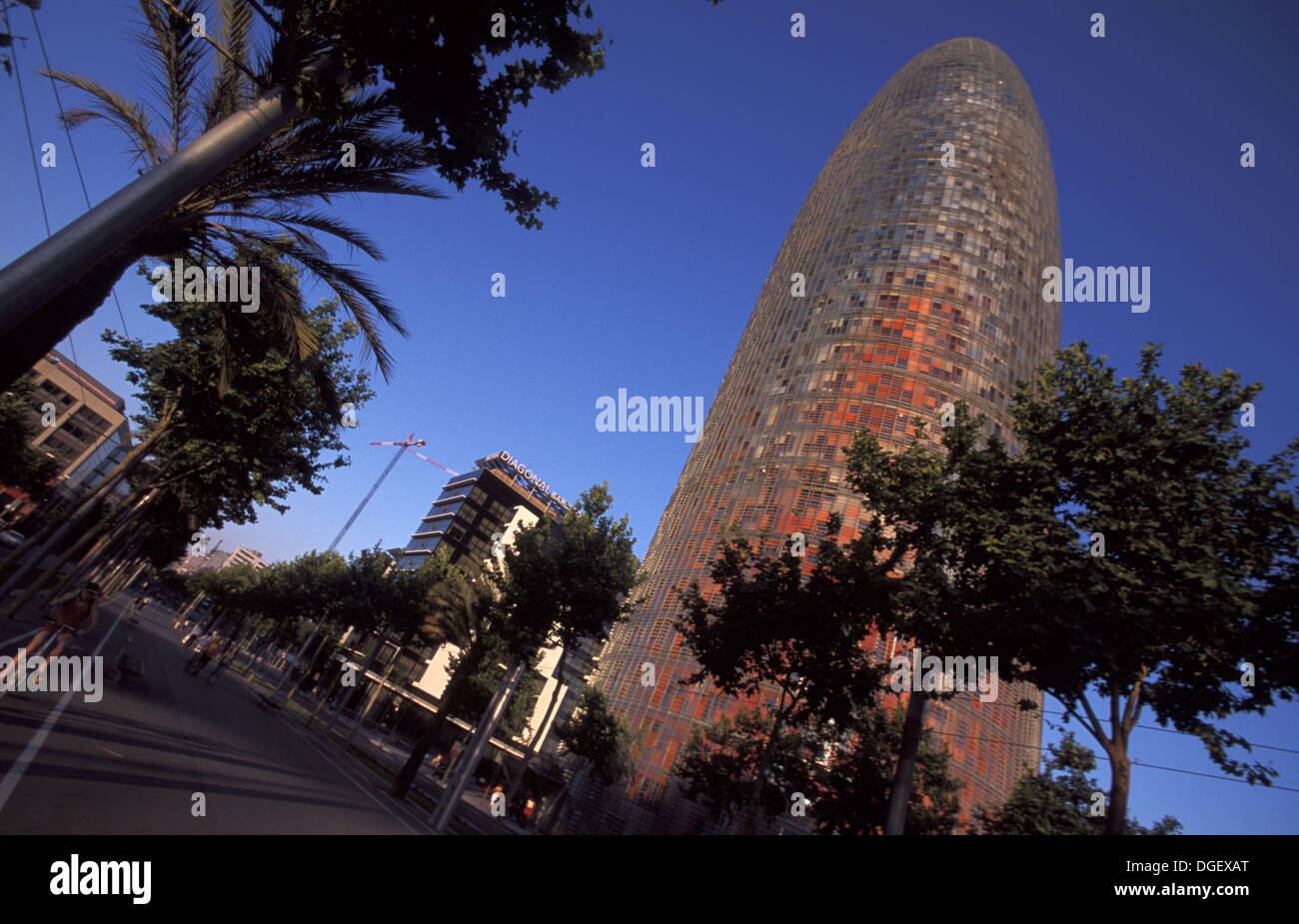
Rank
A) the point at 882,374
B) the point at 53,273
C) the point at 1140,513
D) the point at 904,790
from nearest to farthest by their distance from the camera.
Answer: the point at 53,273 → the point at 1140,513 → the point at 904,790 → the point at 882,374

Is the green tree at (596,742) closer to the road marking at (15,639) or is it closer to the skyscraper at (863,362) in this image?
the skyscraper at (863,362)

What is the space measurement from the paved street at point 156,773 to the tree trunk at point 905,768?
11.3 meters

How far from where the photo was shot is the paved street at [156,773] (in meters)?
6.55

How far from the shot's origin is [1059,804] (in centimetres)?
2214

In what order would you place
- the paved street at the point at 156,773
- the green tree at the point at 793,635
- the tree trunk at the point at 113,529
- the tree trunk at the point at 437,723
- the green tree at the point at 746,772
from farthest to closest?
the green tree at the point at 746,772 < the tree trunk at the point at 113,529 < the tree trunk at the point at 437,723 < the green tree at the point at 793,635 < the paved street at the point at 156,773

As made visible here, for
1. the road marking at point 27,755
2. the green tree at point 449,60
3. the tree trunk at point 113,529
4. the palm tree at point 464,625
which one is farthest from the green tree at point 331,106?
the tree trunk at point 113,529

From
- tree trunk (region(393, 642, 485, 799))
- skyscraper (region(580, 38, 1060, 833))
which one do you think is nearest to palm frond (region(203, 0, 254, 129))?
tree trunk (region(393, 642, 485, 799))

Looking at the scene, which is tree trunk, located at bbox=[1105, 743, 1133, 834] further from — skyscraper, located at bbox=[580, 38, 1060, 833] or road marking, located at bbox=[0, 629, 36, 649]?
skyscraper, located at bbox=[580, 38, 1060, 833]

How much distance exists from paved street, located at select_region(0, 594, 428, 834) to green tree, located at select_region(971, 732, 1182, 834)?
21202 millimetres
